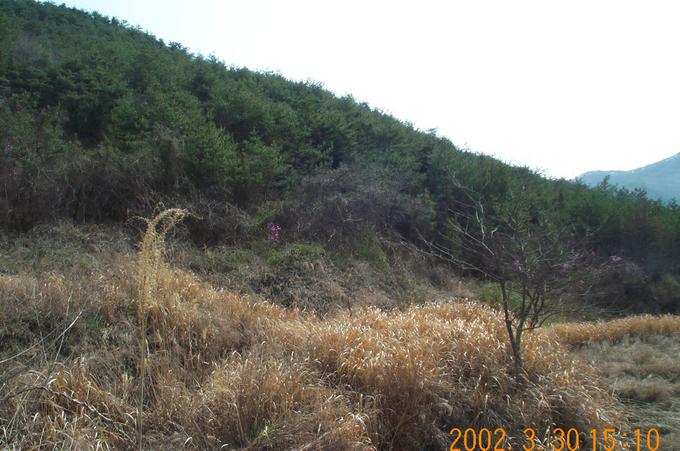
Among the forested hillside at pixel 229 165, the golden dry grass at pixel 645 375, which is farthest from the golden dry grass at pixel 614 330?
the forested hillside at pixel 229 165

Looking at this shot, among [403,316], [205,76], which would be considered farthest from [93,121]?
[403,316]

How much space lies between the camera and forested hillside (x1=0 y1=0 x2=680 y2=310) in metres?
8.57

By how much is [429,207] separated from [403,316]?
6161 millimetres

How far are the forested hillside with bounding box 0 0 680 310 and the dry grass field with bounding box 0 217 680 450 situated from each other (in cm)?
194

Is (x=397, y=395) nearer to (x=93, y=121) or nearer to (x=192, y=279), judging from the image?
(x=192, y=279)

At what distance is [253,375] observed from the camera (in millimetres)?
3938

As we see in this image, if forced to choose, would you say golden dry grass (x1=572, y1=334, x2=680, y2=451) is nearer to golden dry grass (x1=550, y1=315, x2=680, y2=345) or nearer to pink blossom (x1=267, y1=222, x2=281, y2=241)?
golden dry grass (x1=550, y1=315, x2=680, y2=345)

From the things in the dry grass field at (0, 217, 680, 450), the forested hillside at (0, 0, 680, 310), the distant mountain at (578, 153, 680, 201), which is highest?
the distant mountain at (578, 153, 680, 201)

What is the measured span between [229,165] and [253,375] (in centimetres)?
628

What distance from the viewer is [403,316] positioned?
6309 millimetres
